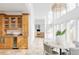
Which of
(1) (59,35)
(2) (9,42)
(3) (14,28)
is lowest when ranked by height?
(2) (9,42)

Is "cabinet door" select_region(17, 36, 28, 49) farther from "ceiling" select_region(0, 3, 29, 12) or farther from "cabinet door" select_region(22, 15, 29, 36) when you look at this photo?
"ceiling" select_region(0, 3, 29, 12)

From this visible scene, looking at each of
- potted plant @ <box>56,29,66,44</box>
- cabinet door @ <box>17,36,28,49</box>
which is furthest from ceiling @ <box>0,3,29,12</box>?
potted plant @ <box>56,29,66,44</box>

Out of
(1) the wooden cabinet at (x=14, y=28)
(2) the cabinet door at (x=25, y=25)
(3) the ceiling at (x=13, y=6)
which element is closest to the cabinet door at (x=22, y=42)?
A: (1) the wooden cabinet at (x=14, y=28)

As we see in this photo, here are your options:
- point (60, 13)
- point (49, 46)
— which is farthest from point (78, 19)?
point (49, 46)

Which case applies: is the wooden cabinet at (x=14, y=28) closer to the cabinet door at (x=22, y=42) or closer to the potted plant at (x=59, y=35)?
the cabinet door at (x=22, y=42)

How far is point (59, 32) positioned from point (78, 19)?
366 millimetres

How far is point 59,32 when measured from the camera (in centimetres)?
212

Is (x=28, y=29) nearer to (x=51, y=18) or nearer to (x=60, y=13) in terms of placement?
(x=51, y=18)

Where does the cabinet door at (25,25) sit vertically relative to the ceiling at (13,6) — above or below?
below

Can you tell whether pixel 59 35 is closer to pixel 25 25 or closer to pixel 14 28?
pixel 25 25

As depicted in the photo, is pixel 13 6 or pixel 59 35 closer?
pixel 13 6

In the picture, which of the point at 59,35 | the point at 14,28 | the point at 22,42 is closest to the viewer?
the point at 59,35

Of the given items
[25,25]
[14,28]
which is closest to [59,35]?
[25,25]

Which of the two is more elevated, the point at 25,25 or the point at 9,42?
the point at 25,25
